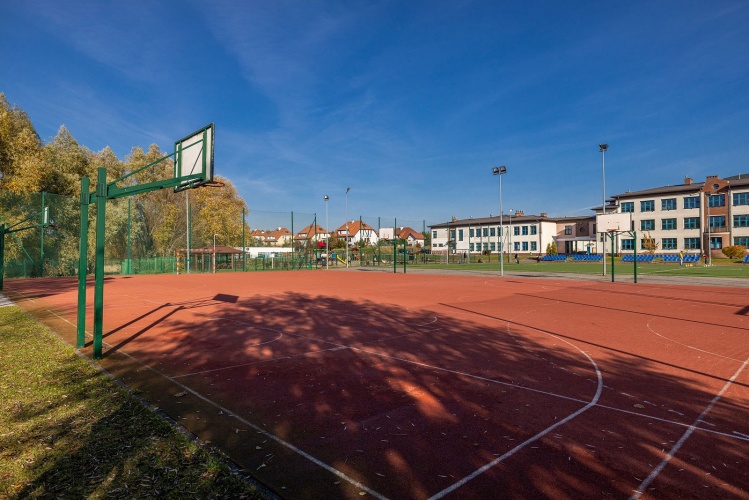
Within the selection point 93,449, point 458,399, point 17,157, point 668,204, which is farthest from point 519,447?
point 668,204

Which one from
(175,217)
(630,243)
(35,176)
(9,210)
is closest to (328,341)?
(9,210)

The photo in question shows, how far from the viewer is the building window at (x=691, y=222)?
62.2 metres

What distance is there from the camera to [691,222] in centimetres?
6294

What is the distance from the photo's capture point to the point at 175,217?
160 feet

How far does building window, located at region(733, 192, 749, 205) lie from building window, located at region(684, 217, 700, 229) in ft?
16.2

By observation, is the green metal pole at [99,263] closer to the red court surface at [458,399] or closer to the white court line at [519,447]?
the red court surface at [458,399]

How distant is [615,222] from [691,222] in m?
43.4

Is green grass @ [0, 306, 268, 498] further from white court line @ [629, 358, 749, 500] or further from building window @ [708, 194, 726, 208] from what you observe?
building window @ [708, 194, 726, 208]

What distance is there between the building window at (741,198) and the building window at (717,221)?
250 cm

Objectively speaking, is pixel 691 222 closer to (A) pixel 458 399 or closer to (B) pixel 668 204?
(B) pixel 668 204

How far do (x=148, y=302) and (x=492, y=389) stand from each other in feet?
49.3

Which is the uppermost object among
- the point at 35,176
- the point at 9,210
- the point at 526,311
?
the point at 35,176

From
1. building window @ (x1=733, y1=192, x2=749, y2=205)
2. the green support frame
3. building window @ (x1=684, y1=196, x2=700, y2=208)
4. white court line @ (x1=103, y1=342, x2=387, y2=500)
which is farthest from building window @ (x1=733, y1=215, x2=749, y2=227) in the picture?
white court line @ (x1=103, y1=342, x2=387, y2=500)

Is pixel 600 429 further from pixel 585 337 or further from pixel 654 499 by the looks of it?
pixel 585 337
